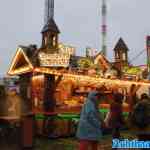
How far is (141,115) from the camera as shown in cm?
1051

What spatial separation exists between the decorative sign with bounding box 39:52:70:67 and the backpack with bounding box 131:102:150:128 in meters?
8.29

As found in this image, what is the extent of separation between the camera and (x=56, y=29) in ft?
147

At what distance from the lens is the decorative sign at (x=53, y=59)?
18.5 meters

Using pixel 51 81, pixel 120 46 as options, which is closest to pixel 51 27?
pixel 120 46

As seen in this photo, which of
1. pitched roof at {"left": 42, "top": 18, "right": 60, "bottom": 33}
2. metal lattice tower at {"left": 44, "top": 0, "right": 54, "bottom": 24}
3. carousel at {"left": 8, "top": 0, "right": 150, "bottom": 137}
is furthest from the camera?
metal lattice tower at {"left": 44, "top": 0, "right": 54, "bottom": 24}

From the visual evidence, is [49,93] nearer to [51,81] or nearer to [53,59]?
[51,81]

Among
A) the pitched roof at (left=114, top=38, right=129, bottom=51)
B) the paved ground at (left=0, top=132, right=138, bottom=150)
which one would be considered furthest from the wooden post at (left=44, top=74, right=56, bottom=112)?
the pitched roof at (left=114, top=38, right=129, bottom=51)

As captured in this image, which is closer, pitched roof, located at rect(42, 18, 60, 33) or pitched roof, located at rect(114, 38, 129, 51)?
pitched roof, located at rect(42, 18, 60, 33)

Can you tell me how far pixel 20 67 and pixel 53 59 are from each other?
1.78 meters

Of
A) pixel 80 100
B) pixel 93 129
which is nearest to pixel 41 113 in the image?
pixel 80 100

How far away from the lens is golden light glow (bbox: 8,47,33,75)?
59.3 feet

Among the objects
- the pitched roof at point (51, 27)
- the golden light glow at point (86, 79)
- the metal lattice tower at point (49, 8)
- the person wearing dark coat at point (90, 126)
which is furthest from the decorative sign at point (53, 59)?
the metal lattice tower at point (49, 8)

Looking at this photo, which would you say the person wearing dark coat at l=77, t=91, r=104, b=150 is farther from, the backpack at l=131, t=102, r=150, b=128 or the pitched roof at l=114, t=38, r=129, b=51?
the pitched roof at l=114, t=38, r=129, b=51

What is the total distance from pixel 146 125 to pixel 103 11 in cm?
5135
